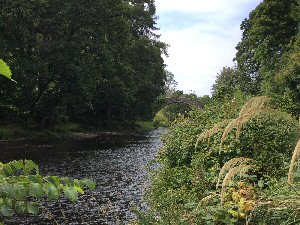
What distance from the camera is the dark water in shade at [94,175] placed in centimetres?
1307

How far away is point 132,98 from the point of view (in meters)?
57.3

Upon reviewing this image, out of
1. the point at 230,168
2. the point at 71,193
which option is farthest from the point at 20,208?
the point at 230,168

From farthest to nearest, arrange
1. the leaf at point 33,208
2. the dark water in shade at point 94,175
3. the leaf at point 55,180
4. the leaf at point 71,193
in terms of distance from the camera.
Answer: the dark water in shade at point 94,175
the leaf at point 55,180
the leaf at point 33,208
the leaf at point 71,193

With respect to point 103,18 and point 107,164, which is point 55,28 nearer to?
point 103,18

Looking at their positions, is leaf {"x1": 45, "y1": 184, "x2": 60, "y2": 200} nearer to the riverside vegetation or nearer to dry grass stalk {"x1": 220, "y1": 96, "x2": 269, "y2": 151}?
the riverside vegetation

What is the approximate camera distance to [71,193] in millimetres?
2791

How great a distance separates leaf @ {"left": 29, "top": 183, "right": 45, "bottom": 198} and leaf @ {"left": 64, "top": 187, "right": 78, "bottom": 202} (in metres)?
0.17

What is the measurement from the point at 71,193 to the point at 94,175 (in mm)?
18601

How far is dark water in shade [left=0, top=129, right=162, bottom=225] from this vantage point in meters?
13.1

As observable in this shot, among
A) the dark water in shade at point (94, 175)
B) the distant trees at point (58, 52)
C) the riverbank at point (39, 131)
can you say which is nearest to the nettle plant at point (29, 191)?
the dark water in shade at point (94, 175)

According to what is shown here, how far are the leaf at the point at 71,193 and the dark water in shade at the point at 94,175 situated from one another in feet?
12.3

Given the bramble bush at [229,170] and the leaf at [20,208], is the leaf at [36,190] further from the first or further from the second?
the bramble bush at [229,170]

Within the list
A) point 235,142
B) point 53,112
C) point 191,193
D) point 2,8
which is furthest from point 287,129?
point 53,112

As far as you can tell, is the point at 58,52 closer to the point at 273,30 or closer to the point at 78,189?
the point at 273,30
